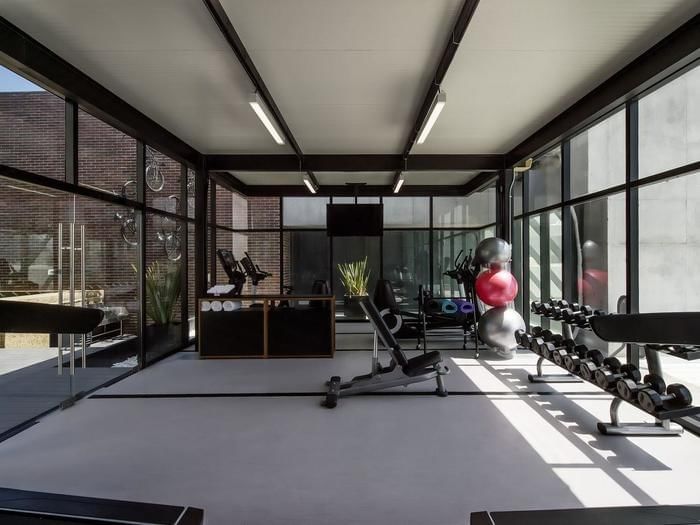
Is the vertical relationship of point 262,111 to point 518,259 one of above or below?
above

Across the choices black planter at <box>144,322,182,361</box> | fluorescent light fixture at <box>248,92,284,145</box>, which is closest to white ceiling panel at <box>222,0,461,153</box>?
fluorescent light fixture at <box>248,92,284,145</box>

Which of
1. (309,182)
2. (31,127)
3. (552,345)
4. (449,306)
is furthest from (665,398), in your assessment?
(309,182)

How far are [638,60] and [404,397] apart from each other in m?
3.83

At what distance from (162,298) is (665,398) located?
5779 millimetres

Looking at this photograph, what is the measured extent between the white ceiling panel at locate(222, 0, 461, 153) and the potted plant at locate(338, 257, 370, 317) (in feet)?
14.0

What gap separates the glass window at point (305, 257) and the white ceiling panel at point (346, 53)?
4.16 meters

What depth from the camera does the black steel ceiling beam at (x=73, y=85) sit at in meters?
3.30

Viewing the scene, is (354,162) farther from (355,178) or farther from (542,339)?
(542,339)

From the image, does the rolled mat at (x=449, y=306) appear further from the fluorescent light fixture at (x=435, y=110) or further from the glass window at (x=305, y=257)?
the glass window at (x=305, y=257)

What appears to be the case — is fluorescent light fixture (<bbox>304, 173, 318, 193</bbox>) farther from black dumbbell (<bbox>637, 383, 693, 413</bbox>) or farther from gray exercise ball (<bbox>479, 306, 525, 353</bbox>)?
black dumbbell (<bbox>637, 383, 693, 413</bbox>)

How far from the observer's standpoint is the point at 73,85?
3977 mm

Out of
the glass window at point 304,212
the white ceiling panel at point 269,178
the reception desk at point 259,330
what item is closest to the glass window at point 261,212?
the glass window at point 304,212

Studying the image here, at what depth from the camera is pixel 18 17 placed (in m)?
3.16

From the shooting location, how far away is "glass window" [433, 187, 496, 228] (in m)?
9.15
